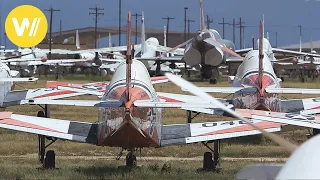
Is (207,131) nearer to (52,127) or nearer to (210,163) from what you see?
(210,163)

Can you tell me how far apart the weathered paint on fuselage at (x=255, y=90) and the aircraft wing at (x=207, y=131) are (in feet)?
16.8

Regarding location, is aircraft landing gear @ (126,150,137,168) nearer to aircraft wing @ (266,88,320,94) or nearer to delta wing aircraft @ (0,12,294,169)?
delta wing aircraft @ (0,12,294,169)

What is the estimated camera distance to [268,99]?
21.1 metres

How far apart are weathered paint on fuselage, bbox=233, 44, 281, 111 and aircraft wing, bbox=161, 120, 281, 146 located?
16.8 feet

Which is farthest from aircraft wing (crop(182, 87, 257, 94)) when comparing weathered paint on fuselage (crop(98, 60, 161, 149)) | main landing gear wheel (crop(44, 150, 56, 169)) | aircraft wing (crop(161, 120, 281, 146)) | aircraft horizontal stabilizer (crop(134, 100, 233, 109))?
aircraft horizontal stabilizer (crop(134, 100, 233, 109))

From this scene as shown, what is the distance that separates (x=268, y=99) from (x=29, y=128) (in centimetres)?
832

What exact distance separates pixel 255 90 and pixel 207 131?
20.4ft

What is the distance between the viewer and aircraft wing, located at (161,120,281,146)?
14586mm

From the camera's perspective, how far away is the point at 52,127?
592 inches

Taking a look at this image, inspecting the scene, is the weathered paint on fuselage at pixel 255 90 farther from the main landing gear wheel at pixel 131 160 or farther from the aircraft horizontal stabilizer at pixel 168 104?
the aircraft horizontal stabilizer at pixel 168 104

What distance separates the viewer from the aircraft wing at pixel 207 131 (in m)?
14.6

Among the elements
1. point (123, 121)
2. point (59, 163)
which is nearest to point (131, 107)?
point (123, 121)

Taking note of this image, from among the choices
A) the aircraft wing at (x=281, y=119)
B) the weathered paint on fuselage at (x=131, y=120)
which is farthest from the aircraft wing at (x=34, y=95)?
the aircraft wing at (x=281, y=119)

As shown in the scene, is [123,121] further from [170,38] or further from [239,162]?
[170,38]
